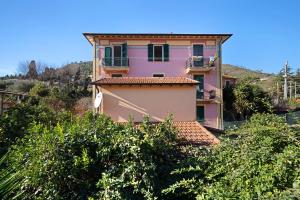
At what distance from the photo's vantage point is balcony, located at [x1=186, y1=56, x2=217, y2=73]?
30.2 metres

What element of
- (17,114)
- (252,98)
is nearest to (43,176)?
(17,114)

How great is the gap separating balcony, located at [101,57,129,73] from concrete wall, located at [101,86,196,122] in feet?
49.8

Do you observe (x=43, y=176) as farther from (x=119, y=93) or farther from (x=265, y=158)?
(x=119, y=93)

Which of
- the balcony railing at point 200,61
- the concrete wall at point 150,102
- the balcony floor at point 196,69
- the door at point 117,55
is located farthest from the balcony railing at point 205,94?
the concrete wall at point 150,102

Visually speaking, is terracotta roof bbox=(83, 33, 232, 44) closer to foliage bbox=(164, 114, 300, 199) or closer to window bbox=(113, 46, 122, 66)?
window bbox=(113, 46, 122, 66)

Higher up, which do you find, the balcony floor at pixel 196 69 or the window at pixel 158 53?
the window at pixel 158 53

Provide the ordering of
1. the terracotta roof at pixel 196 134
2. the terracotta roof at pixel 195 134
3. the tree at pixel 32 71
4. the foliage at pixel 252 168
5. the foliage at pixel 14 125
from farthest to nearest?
the tree at pixel 32 71
the terracotta roof at pixel 195 134
the terracotta roof at pixel 196 134
the foliage at pixel 14 125
the foliage at pixel 252 168

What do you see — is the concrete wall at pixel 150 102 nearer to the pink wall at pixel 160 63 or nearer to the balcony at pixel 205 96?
the pink wall at pixel 160 63

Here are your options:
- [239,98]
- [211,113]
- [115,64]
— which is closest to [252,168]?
[115,64]

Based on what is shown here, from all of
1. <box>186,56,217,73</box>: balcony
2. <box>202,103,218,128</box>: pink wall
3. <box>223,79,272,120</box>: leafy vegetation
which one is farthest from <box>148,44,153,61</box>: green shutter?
<box>223,79,272,120</box>: leafy vegetation

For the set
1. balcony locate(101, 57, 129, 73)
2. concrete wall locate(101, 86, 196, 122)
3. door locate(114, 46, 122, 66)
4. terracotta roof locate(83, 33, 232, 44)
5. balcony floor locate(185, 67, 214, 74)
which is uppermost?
terracotta roof locate(83, 33, 232, 44)

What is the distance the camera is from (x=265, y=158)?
15.6ft

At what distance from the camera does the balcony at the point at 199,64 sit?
3019 cm

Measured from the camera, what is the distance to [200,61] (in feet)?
99.7
